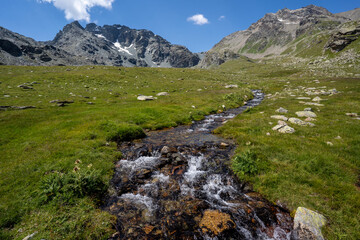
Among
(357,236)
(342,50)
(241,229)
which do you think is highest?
(342,50)

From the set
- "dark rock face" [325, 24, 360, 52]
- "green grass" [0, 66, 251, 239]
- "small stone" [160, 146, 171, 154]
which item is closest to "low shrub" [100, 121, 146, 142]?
"green grass" [0, 66, 251, 239]

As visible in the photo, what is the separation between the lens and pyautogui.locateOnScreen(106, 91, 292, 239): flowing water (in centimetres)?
698

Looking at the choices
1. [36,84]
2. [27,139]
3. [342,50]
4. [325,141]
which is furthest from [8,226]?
[342,50]

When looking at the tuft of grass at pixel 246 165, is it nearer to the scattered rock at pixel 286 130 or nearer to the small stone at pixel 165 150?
the small stone at pixel 165 150

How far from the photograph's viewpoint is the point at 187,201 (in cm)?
849

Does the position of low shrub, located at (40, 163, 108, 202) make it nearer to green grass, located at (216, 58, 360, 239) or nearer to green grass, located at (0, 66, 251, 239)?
green grass, located at (0, 66, 251, 239)

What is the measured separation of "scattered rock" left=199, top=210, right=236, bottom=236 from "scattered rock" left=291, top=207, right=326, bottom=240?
2763mm

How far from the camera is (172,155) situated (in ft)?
41.9

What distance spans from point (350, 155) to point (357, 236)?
7081mm

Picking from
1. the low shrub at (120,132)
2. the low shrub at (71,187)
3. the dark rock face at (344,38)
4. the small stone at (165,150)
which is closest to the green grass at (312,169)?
the small stone at (165,150)

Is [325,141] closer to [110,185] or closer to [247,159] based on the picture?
[247,159]

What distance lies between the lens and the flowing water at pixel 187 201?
698 centimetres

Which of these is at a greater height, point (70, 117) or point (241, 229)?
point (70, 117)

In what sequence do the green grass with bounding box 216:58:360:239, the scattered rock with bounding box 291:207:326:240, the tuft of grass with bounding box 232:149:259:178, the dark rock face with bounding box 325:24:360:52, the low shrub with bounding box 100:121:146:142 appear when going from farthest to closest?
the dark rock face with bounding box 325:24:360:52
the low shrub with bounding box 100:121:146:142
the tuft of grass with bounding box 232:149:259:178
the green grass with bounding box 216:58:360:239
the scattered rock with bounding box 291:207:326:240
